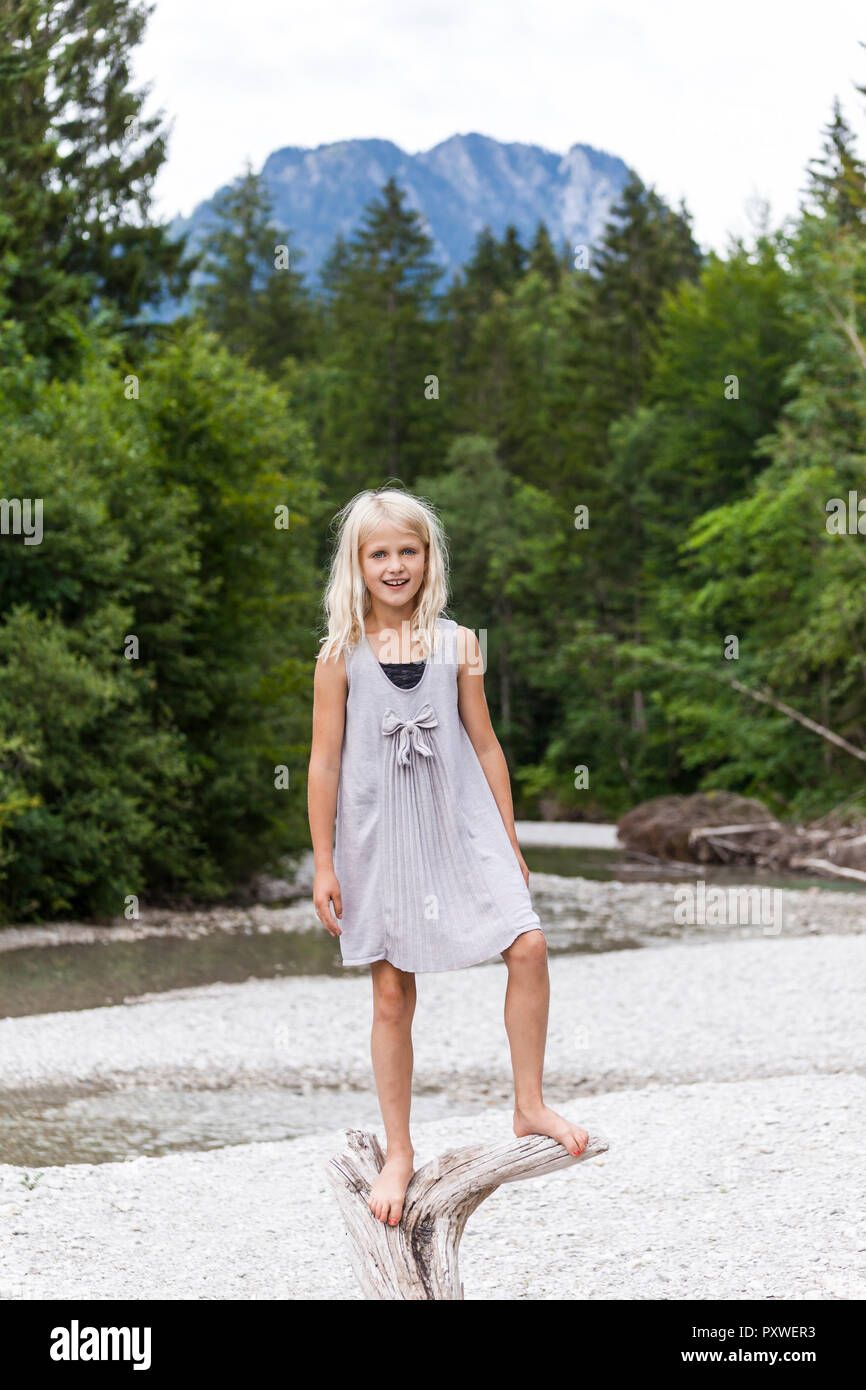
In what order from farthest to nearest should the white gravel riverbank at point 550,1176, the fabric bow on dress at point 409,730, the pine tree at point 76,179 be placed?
the pine tree at point 76,179 < the white gravel riverbank at point 550,1176 < the fabric bow on dress at point 409,730

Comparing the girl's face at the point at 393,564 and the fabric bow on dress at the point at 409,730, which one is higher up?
the girl's face at the point at 393,564

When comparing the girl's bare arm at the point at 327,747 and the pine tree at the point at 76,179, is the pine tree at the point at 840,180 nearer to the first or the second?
the pine tree at the point at 76,179

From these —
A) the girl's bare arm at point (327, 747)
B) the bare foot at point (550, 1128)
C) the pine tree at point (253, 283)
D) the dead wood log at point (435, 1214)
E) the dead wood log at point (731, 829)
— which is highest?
the pine tree at point (253, 283)

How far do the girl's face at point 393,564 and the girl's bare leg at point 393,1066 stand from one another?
1059 mm

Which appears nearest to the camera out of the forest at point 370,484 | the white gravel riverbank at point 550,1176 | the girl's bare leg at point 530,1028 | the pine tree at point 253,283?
the girl's bare leg at point 530,1028

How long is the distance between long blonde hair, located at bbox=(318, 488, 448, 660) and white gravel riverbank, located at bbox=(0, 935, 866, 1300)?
2720 millimetres

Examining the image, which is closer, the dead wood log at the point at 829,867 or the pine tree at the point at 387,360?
the dead wood log at the point at 829,867

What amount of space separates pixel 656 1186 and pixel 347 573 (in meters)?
4.18

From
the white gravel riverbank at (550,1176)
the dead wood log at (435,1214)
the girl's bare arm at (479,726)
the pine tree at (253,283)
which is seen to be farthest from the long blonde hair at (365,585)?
the pine tree at (253,283)

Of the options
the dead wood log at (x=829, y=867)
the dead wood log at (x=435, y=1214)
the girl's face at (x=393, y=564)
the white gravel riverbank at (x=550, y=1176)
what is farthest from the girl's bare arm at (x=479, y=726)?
the dead wood log at (x=829, y=867)

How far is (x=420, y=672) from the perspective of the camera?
13.8 ft

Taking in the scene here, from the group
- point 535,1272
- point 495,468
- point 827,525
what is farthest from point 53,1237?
point 495,468

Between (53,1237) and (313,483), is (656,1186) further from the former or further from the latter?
(313,483)

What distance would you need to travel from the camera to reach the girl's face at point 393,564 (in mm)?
4164
